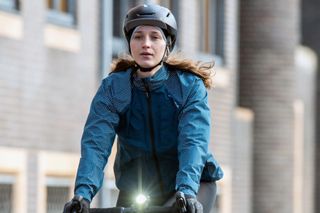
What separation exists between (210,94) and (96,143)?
17094mm

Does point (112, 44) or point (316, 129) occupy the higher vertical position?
point (316, 129)

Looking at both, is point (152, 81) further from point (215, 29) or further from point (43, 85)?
point (215, 29)

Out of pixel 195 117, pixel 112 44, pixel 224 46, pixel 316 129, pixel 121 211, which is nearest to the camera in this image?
pixel 121 211

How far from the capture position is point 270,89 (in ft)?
103

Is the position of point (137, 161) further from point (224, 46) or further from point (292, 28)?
point (292, 28)

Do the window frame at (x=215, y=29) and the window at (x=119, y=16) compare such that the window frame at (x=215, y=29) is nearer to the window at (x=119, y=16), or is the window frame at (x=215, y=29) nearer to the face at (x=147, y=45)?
the window at (x=119, y=16)

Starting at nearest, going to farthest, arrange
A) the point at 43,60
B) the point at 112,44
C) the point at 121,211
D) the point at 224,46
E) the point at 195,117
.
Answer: the point at 121,211 < the point at 195,117 < the point at 43,60 < the point at 112,44 < the point at 224,46

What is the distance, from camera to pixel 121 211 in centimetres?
814

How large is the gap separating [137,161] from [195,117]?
Result: 1.41 ft

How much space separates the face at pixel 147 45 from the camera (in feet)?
29.4

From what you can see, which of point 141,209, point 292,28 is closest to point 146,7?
point 141,209

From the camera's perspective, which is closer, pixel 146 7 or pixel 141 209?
pixel 141 209

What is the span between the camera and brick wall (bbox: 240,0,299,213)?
3105 centimetres

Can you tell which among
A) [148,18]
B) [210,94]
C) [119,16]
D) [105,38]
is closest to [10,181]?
[105,38]
